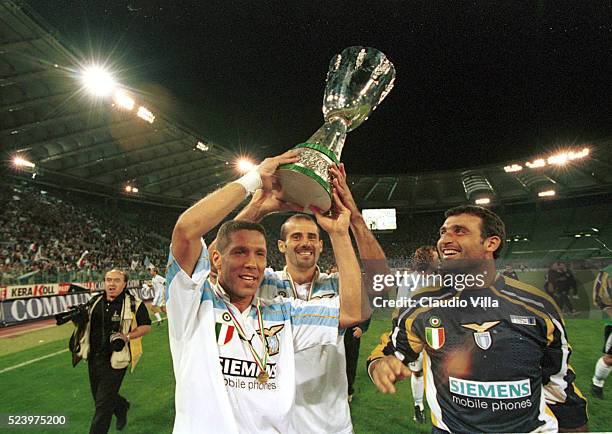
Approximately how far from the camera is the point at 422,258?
2.26 meters

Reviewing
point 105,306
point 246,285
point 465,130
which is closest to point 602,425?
point 465,130

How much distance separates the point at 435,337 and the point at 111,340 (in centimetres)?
195

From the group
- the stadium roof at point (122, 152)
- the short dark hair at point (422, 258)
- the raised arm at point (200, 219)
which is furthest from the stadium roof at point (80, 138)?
the raised arm at point (200, 219)

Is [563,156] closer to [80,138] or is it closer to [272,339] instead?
[272,339]

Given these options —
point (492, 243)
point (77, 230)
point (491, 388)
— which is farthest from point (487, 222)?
point (77, 230)

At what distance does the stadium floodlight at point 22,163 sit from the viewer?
9.33 metres

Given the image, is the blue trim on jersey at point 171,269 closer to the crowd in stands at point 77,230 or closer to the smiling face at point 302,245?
the smiling face at point 302,245

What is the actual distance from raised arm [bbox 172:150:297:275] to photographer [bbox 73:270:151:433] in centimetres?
176

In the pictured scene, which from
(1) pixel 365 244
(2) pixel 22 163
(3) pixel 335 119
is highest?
(2) pixel 22 163

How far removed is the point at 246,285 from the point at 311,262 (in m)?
0.51

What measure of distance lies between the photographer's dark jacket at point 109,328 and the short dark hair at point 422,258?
6.06 feet

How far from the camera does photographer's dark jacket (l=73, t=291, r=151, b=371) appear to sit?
2.36 metres

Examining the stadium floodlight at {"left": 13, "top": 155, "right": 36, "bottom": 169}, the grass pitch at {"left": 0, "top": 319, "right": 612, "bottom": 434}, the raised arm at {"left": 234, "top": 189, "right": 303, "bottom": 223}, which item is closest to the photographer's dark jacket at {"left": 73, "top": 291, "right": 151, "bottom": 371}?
the grass pitch at {"left": 0, "top": 319, "right": 612, "bottom": 434}

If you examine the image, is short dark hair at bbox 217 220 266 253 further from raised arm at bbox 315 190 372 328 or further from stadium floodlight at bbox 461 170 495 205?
stadium floodlight at bbox 461 170 495 205
